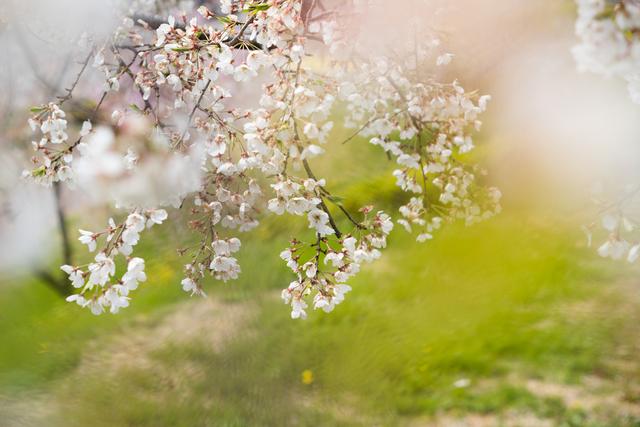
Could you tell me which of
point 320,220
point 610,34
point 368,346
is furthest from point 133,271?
point 368,346

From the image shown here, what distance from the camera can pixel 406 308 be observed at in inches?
155

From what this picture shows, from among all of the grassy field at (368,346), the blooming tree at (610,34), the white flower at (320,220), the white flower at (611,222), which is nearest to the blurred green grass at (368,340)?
the grassy field at (368,346)

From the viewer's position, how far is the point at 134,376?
3.98 m

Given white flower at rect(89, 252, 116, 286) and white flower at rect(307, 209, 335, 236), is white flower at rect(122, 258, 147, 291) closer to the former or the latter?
white flower at rect(89, 252, 116, 286)

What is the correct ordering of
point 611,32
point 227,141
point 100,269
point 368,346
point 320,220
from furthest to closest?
point 368,346 < point 227,141 < point 320,220 < point 100,269 < point 611,32

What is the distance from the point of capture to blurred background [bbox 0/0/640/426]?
309 cm

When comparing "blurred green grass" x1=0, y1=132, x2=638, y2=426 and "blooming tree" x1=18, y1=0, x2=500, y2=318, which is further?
"blurred green grass" x1=0, y1=132, x2=638, y2=426

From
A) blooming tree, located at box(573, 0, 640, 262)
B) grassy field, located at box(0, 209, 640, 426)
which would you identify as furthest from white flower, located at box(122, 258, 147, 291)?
grassy field, located at box(0, 209, 640, 426)

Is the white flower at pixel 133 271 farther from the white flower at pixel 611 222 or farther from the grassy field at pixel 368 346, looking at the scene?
the grassy field at pixel 368 346

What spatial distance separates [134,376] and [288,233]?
174 centimetres

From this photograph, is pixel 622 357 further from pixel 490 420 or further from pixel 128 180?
pixel 128 180

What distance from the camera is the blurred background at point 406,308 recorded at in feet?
10.1

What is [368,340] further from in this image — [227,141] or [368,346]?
[227,141]

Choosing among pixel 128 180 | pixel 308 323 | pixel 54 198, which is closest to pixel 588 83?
pixel 308 323
